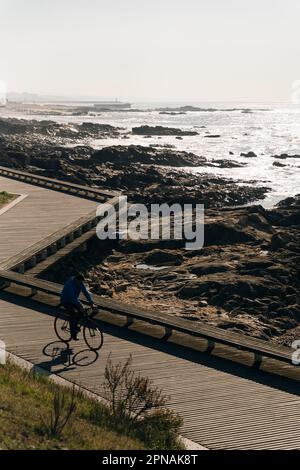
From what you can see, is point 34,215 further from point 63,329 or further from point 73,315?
point 73,315

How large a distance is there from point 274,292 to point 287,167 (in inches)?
2138

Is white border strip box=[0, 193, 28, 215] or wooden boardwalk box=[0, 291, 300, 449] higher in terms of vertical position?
white border strip box=[0, 193, 28, 215]

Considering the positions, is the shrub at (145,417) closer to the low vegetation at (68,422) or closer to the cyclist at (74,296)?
the low vegetation at (68,422)

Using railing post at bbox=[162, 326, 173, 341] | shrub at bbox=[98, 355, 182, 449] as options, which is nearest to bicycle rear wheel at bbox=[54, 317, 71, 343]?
railing post at bbox=[162, 326, 173, 341]

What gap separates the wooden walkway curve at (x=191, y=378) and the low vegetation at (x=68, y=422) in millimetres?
768

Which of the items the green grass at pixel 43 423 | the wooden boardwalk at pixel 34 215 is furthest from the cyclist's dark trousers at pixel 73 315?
the wooden boardwalk at pixel 34 215

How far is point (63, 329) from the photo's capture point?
14.5 metres

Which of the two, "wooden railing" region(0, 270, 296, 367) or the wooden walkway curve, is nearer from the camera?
the wooden walkway curve

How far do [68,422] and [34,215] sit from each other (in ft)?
69.2

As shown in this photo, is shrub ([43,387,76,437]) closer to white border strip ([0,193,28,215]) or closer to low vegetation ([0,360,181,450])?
low vegetation ([0,360,181,450])

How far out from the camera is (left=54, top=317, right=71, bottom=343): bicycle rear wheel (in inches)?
565

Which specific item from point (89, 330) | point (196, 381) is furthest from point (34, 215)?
point (196, 381)
